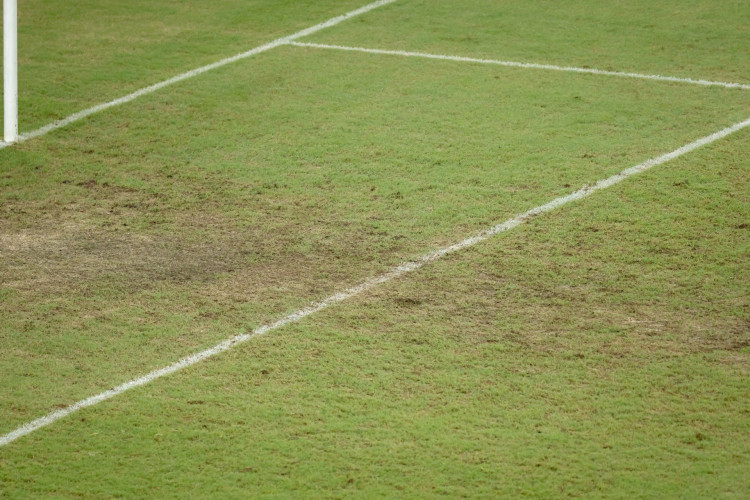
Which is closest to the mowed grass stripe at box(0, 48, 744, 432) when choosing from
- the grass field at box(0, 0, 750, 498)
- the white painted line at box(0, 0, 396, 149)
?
the grass field at box(0, 0, 750, 498)

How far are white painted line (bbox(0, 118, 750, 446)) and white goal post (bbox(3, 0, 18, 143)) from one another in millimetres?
3349

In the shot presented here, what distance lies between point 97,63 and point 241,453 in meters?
5.99

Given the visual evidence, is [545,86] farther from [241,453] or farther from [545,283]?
[241,453]

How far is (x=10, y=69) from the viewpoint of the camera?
8008 mm

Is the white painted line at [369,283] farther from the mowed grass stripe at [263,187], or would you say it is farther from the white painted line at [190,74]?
the white painted line at [190,74]

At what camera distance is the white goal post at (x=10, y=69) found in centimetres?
791

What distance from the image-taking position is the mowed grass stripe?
226 inches

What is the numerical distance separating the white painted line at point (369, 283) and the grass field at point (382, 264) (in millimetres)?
56

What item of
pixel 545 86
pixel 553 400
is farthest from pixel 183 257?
pixel 545 86

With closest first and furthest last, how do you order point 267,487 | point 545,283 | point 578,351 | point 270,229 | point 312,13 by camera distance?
point 267,487 < point 578,351 < point 545,283 < point 270,229 < point 312,13

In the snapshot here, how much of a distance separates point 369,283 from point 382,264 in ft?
0.83

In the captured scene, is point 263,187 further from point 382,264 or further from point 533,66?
point 533,66

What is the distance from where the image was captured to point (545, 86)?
29.5 ft

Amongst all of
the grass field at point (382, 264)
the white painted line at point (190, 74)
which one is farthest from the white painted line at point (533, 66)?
the white painted line at point (190, 74)
